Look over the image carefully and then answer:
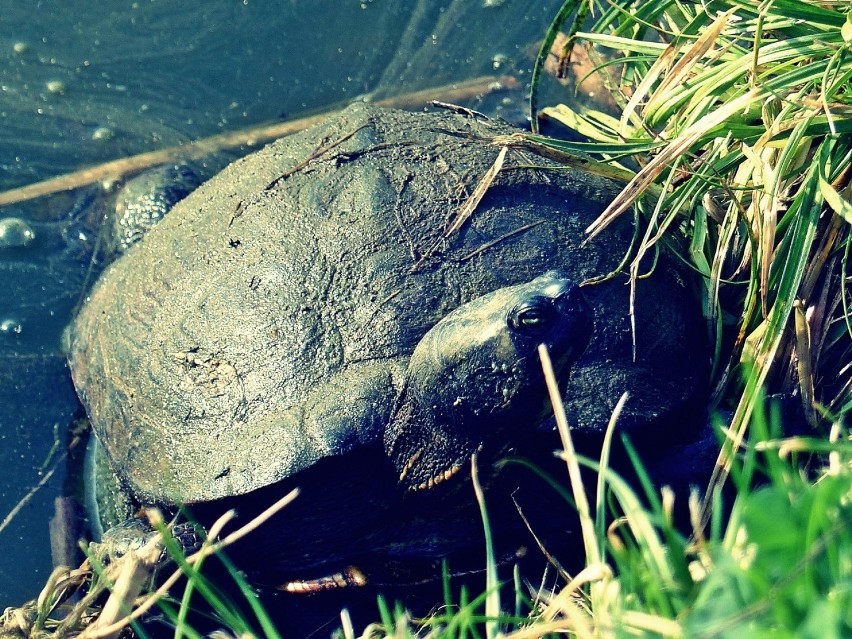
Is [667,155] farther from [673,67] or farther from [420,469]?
[420,469]

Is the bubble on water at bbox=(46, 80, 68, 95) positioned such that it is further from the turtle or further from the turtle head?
the turtle head

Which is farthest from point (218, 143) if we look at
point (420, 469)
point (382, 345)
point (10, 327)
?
point (420, 469)

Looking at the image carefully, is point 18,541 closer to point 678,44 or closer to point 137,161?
point 137,161

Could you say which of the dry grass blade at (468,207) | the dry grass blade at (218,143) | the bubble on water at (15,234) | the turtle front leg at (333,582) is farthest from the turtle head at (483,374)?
the bubble on water at (15,234)

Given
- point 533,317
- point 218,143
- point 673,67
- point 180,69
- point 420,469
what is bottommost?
point 420,469

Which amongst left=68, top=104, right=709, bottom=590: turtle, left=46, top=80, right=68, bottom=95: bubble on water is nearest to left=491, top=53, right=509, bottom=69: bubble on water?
left=68, top=104, right=709, bottom=590: turtle

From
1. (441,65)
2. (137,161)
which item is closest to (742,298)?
(441,65)
